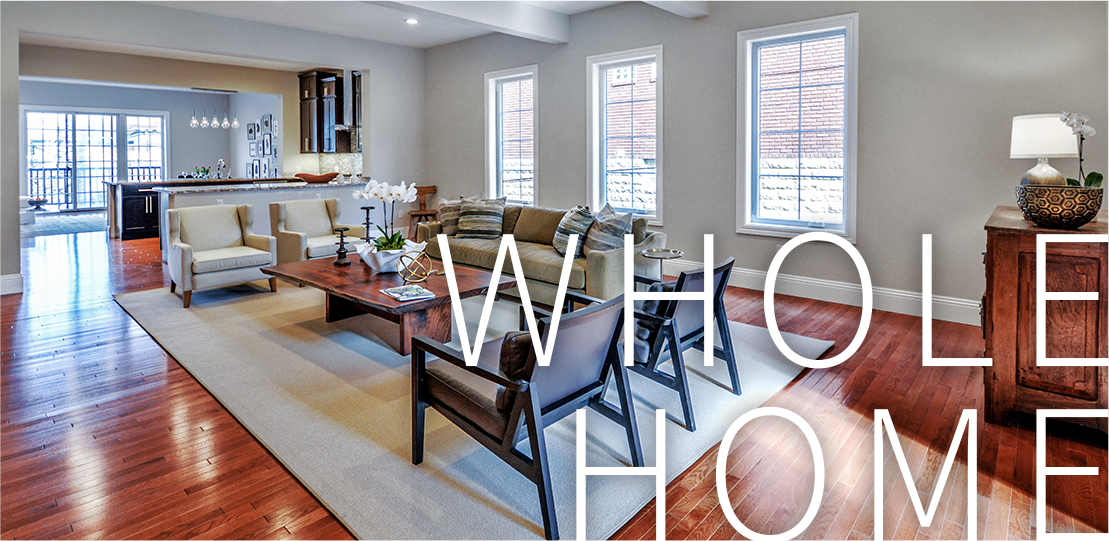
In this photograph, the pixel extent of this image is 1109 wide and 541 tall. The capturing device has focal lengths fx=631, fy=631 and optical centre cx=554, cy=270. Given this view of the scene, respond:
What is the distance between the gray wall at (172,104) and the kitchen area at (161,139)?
2 centimetres

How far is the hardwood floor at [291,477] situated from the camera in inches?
85.8

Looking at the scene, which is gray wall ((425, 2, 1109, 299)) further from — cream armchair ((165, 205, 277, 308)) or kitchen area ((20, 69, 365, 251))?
kitchen area ((20, 69, 365, 251))

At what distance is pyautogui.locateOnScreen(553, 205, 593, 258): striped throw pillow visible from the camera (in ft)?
16.8

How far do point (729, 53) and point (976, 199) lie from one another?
2.40 metres

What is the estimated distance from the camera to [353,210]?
8.49 meters

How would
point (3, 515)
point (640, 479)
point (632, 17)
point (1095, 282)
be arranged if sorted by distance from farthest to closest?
1. point (632, 17)
2. point (1095, 282)
3. point (640, 479)
4. point (3, 515)

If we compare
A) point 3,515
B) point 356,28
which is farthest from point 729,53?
point 3,515

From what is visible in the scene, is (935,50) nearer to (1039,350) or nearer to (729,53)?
(729,53)

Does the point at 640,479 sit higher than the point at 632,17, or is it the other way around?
the point at 632,17

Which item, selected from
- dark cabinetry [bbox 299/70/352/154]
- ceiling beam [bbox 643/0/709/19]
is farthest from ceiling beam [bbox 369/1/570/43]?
dark cabinetry [bbox 299/70/352/154]

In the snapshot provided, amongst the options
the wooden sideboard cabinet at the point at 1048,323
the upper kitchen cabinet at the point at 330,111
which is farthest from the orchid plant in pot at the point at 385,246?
the upper kitchen cabinet at the point at 330,111

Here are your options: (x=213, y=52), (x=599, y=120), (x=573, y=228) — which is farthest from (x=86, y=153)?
(x=573, y=228)

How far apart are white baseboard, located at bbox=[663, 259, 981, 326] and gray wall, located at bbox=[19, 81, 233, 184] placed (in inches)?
448

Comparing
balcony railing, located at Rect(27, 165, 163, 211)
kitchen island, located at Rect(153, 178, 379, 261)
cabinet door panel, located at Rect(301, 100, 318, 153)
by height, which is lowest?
kitchen island, located at Rect(153, 178, 379, 261)
